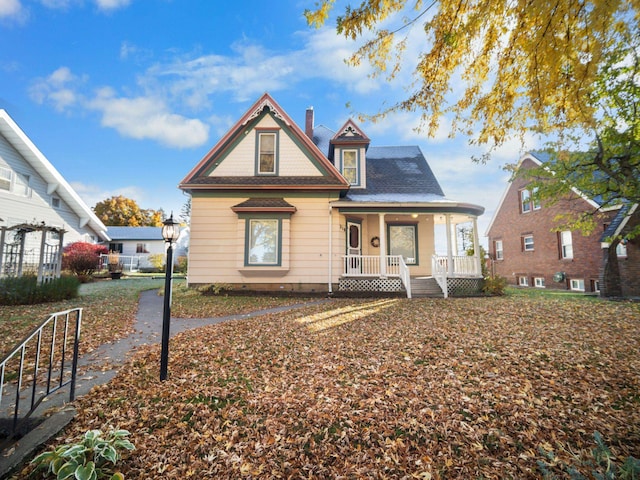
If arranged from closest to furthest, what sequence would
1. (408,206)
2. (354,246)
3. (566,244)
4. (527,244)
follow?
(408,206) < (354,246) < (566,244) < (527,244)

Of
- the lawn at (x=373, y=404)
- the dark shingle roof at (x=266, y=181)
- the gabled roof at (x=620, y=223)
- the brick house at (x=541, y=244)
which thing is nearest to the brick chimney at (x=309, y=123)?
the dark shingle roof at (x=266, y=181)

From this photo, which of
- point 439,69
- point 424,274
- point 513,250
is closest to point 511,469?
point 439,69

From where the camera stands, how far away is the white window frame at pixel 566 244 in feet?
50.7

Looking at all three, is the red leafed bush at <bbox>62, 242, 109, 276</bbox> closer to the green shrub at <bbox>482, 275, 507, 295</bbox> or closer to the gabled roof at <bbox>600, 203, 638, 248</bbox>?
the green shrub at <bbox>482, 275, 507, 295</bbox>

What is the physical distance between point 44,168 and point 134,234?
2121 centimetres

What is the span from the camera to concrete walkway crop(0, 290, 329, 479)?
252 centimetres

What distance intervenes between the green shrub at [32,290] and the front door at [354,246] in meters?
10.5

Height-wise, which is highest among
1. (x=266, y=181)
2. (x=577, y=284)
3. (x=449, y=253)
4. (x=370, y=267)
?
(x=266, y=181)

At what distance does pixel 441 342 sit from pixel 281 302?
617 cm

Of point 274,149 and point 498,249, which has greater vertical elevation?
point 274,149

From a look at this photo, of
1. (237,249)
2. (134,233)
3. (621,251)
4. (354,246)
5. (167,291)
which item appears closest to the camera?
(167,291)

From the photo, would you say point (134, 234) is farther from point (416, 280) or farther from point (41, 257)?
point (416, 280)

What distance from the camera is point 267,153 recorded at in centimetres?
1213

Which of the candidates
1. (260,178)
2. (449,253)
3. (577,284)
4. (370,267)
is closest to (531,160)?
(577,284)
